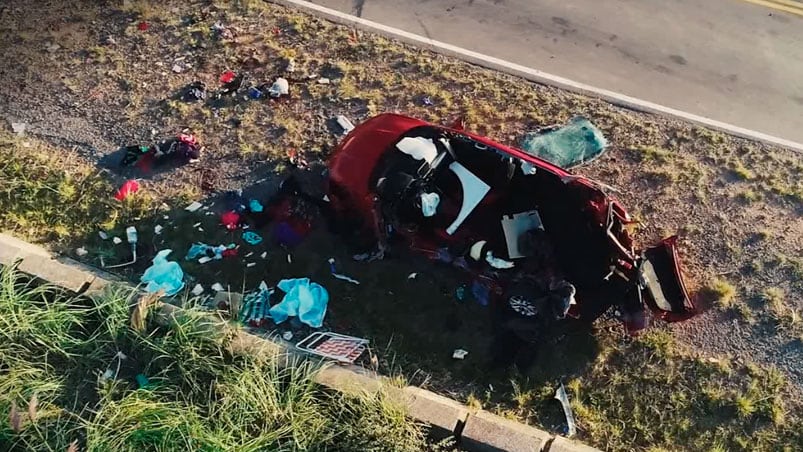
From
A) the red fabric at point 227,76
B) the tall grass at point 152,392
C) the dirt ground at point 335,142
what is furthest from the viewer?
the red fabric at point 227,76

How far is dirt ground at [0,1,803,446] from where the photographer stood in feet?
21.8

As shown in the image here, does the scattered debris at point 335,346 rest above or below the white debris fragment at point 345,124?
below

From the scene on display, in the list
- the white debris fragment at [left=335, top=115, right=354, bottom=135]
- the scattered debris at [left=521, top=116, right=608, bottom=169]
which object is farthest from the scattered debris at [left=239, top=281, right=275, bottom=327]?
the scattered debris at [left=521, top=116, right=608, bottom=169]

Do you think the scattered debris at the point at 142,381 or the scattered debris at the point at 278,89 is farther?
the scattered debris at the point at 278,89

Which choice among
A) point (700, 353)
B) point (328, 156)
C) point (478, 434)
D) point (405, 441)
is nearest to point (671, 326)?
point (700, 353)

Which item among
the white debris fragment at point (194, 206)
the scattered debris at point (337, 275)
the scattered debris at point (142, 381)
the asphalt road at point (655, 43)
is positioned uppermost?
the asphalt road at point (655, 43)

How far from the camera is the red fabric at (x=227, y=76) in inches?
325

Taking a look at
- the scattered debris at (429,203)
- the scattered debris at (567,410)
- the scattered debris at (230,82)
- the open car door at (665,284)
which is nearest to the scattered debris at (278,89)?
the scattered debris at (230,82)

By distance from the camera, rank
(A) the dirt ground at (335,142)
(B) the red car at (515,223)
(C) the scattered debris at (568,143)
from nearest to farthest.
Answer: (B) the red car at (515,223) < (A) the dirt ground at (335,142) < (C) the scattered debris at (568,143)

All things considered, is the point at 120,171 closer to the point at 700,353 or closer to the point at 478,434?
the point at 478,434

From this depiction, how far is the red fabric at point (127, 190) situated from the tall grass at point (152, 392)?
1.31 metres

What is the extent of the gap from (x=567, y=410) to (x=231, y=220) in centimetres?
384

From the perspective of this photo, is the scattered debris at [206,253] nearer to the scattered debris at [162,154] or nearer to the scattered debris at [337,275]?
the scattered debris at [337,275]

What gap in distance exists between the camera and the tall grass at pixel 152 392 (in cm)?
564
